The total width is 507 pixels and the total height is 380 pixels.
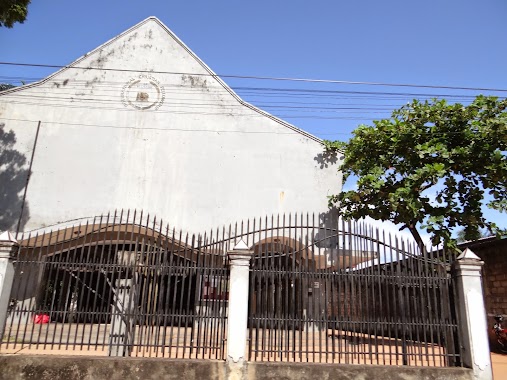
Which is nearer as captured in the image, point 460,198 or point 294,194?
point 460,198

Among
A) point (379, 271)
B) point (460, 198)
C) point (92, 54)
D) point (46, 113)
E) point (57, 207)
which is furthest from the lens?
point (92, 54)

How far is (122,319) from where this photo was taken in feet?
20.6

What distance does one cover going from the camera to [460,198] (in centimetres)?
1045

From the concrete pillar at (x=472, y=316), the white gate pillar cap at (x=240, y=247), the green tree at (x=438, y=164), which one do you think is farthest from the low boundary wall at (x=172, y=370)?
the green tree at (x=438, y=164)

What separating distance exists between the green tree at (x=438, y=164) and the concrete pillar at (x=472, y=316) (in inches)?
132

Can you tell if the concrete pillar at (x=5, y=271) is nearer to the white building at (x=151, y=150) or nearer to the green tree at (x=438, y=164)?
the white building at (x=151, y=150)

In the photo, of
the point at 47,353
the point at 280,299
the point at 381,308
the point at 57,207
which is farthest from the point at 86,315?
the point at 57,207

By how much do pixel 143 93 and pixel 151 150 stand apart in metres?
2.21

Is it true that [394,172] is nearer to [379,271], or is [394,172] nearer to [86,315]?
[379,271]

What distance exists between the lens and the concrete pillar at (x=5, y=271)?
6309 millimetres

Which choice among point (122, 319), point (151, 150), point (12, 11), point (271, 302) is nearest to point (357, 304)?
point (271, 302)

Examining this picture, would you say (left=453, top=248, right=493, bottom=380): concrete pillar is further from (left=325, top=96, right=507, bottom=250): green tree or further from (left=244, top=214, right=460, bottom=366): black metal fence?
(left=325, top=96, right=507, bottom=250): green tree

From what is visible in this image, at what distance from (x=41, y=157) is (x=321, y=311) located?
10841 mm

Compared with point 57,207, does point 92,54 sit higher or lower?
higher
